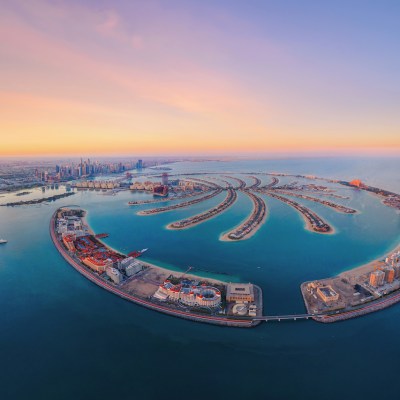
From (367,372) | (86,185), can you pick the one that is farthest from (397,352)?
(86,185)

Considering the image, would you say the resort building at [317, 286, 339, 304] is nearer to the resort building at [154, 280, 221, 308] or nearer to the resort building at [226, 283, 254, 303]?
the resort building at [226, 283, 254, 303]

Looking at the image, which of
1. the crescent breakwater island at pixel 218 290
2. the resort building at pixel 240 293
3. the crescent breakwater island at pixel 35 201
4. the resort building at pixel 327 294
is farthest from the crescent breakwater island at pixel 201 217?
the crescent breakwater island at pixel 35 201

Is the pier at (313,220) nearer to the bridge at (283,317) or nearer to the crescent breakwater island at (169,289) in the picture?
the crescent breakwater island at (169,289)

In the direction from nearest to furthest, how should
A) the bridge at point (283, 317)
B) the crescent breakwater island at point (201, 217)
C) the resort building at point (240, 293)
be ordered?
1. the bridge at point (283, 317)
2. the resort building at point (240, 293)
3. the crescent breakwater island at point (201, 217)

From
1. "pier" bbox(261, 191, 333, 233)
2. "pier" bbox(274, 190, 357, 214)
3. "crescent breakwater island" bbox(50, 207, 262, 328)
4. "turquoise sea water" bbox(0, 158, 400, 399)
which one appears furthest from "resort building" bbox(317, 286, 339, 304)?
"pier" bbox(274, 190, 357, 214)

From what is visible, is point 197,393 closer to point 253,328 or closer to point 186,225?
point 253,328

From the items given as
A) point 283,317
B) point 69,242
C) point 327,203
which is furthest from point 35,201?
point 327,203
